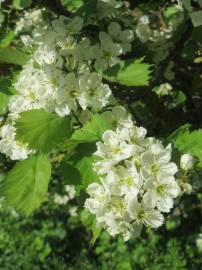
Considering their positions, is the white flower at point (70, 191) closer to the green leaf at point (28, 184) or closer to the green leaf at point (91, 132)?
the green leaf at point (28, 184)

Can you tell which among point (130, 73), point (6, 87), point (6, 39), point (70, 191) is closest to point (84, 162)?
point (130, 73)


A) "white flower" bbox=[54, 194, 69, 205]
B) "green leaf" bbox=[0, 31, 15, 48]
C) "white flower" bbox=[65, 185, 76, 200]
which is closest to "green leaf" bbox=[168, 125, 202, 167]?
"green leaf" bbox=[0, 31, 15, 48]

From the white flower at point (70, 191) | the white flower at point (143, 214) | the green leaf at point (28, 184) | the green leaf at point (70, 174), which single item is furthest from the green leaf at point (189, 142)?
the white flower at point (70, 191)

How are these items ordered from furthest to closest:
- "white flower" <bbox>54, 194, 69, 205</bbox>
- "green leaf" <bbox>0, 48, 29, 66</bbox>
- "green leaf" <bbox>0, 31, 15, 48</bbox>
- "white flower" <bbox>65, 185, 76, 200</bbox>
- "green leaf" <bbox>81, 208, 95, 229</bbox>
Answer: "white flower" <bbox>54, 194, 69, 205</bbox>
"white flower" <bbox>65, 185, 76, 200</bbox>
"green leaf" <bbox>0, 31, 15, 48</bbox>
"green leaf" <bbox>0, 48, 29, 66</bbox>
"green leaf" <bbox>81, 208, 95, 229</bbox>

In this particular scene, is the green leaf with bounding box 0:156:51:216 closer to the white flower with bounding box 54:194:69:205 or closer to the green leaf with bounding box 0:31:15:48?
the green leaf with bounding box 0:31:15:48

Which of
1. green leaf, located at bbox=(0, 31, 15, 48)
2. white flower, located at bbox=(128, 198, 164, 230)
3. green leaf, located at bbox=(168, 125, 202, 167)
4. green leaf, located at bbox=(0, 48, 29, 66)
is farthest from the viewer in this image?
green leaf, located at bbox=(0, 31, 15, 48)

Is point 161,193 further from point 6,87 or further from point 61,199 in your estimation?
point 61,199

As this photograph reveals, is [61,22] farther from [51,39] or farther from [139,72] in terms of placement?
[139,72]

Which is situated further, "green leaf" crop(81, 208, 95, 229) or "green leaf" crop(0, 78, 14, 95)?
"green leaf" crop(0, 78, 14, 95)

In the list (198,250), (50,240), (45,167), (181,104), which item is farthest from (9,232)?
(45,167)
